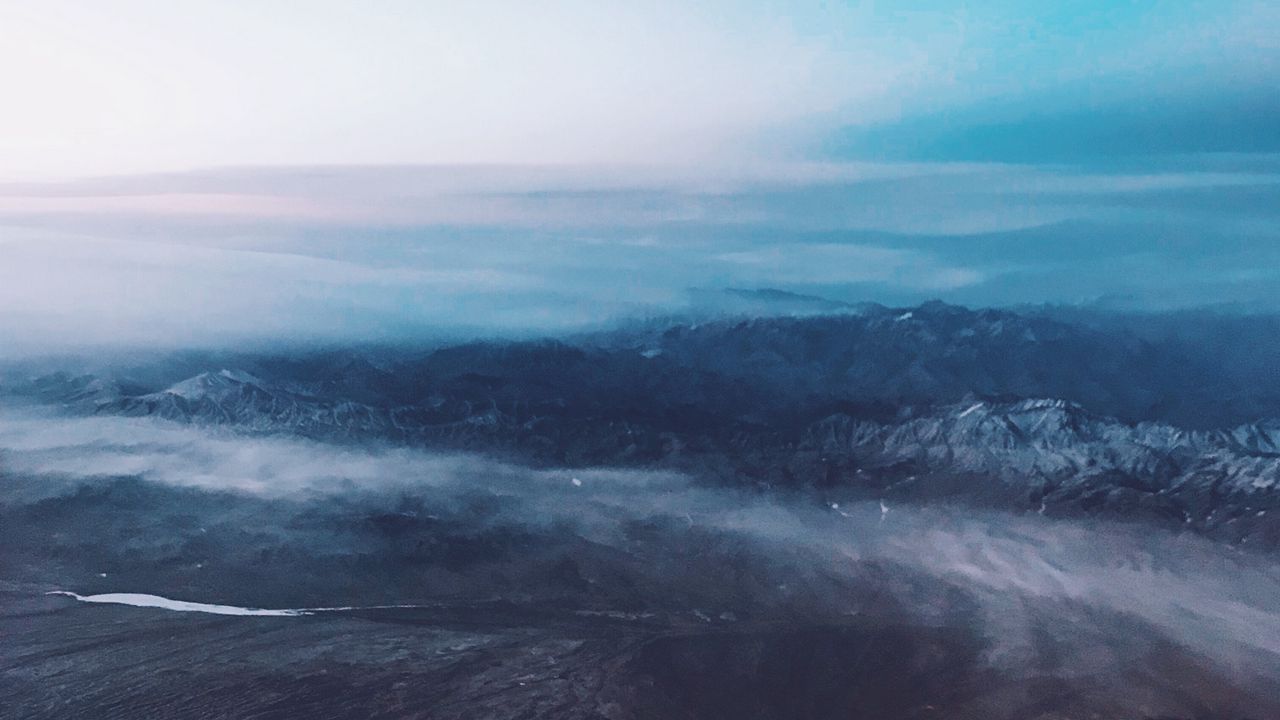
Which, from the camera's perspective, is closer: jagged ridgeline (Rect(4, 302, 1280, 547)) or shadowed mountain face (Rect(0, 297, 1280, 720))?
shadowed mountain face (Rect(0, 297, 1280, 720))

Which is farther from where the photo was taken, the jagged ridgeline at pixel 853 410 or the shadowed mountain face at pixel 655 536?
the jagged ridgeline at pixel 853 410

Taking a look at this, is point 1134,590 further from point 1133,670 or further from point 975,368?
point 975,368

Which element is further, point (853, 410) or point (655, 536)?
point (853, 410)

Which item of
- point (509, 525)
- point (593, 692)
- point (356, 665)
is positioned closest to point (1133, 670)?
point (593, 692)
